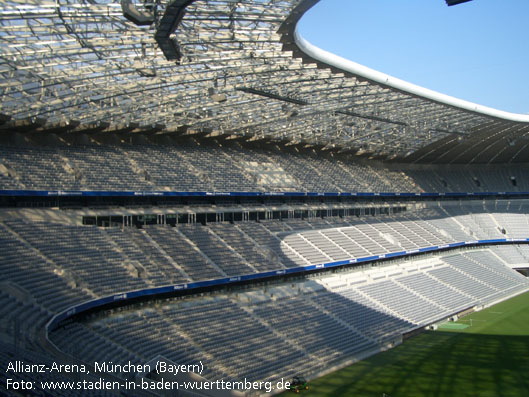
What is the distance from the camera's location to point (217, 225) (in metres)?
34.2

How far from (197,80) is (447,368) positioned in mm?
17099

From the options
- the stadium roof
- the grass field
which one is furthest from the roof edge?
the grass field

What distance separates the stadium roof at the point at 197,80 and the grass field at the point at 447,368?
13486mm

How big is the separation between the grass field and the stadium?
141 millimetres

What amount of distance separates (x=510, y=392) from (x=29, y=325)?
1801 cm

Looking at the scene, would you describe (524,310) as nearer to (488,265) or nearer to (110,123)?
(488,265)

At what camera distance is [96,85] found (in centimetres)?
2445

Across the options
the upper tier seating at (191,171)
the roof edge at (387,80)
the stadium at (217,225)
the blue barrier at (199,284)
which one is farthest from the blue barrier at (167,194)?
the roof edge at (387,80)

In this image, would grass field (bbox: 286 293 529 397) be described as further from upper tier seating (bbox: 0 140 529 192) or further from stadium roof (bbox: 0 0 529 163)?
upper tier seating (bbox: 0 140 529 192)

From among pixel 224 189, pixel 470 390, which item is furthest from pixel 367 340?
pixel 224 189

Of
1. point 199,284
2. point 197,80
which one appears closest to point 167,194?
point 199,284

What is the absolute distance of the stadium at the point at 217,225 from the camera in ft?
62.4

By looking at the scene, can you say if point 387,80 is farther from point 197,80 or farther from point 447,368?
A: point 447,368

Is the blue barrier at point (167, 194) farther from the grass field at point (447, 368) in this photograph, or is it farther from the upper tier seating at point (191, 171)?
the grass field at point (447, 368)
